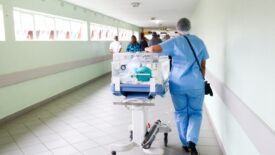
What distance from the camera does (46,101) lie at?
5953 mm

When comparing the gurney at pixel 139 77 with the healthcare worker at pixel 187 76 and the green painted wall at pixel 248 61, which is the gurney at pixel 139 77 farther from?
the green painted wall at pixel 248 61

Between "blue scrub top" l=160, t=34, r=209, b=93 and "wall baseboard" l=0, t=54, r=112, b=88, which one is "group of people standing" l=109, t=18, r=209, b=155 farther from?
"wall baseboard" l=0, t=54, r=112, b=88

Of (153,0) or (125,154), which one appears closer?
(125,154)

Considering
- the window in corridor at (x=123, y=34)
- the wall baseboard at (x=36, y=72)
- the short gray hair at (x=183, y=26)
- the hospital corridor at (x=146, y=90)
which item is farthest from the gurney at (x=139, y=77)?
the window in corridor at (x=123, y=34)

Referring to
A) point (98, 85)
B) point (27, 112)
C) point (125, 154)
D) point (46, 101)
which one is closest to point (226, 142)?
point (125, 154)

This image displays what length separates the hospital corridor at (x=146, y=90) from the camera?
1906mm

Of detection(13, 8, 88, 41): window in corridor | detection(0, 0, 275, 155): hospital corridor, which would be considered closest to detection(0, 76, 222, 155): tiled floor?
detection(0, 0, 275, 155): hospital corridor

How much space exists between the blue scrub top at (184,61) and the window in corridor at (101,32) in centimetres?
687

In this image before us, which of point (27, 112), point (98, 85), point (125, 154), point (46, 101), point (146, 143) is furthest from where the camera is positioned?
point (98, 85)

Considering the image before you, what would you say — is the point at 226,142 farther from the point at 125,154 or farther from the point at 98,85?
the point at 98,85

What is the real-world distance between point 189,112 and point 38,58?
3856 millimetres

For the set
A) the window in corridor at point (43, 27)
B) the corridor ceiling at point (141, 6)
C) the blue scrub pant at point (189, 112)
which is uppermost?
the corridor ceiling at point (141, 6)

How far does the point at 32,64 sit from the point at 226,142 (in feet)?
13.8

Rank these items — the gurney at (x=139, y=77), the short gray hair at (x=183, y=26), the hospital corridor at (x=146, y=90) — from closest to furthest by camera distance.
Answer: the hospital corridor at (x=146, y=90), the gurney at (x=139, y=77), the short gray hair at (x=183, y=26)
